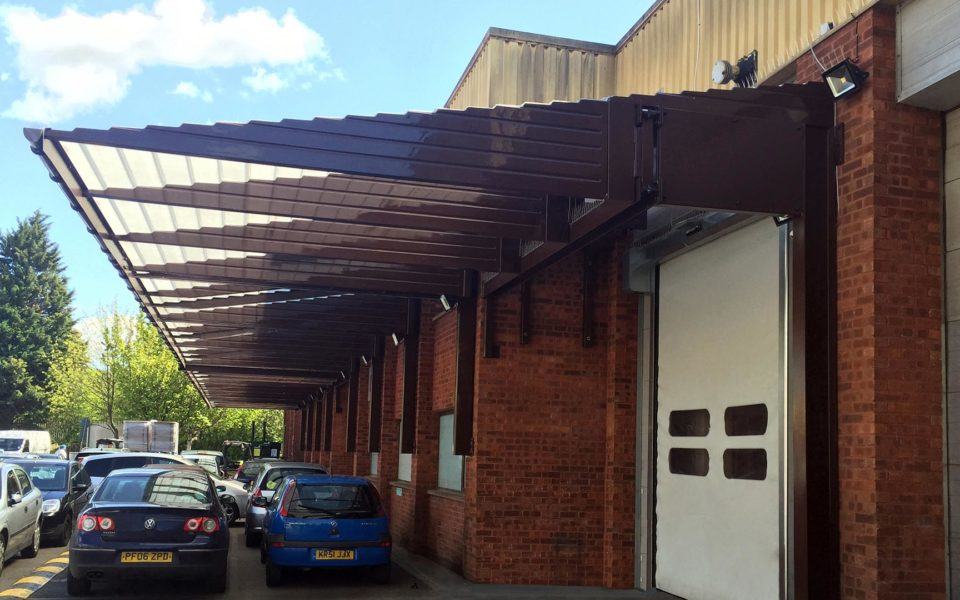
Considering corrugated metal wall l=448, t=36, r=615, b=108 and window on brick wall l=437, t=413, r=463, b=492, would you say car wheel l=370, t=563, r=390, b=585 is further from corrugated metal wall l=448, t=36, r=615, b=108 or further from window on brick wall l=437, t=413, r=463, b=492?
corrugated metal wall l=448, t=36, r=615, b=108

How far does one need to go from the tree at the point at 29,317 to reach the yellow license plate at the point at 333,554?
68287mm

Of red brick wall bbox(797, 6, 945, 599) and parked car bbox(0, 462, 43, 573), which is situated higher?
red brick wall bbox(797, 6, 945, 599)

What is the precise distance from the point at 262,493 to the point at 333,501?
19.7 feet

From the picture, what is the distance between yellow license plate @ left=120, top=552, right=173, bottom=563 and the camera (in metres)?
10.6

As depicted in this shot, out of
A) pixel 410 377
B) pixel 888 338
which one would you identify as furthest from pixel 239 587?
pixel 888 338

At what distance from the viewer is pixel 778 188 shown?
775cm

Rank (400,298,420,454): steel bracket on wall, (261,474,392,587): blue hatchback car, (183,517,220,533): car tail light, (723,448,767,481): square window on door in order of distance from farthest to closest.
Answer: (400,298,420,454): steel bracket on wall → (261,474,392,587): blue hatchback car → (183,517,220,533): car tail light → (723,448,767,481): square window on door

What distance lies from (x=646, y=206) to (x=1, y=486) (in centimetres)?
1011

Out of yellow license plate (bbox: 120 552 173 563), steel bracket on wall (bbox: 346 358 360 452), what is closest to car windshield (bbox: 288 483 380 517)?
yellow license plate (bbox: 120 552 173 563)

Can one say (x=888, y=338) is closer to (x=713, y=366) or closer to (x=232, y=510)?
(x=713, y=366)

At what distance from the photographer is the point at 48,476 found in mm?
17781

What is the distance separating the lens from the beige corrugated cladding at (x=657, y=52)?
338 inches

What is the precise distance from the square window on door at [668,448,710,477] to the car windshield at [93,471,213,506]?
547 centimetres

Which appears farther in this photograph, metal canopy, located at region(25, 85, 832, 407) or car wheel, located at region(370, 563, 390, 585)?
car wheel, located at region(370, 563, 390, 585)
